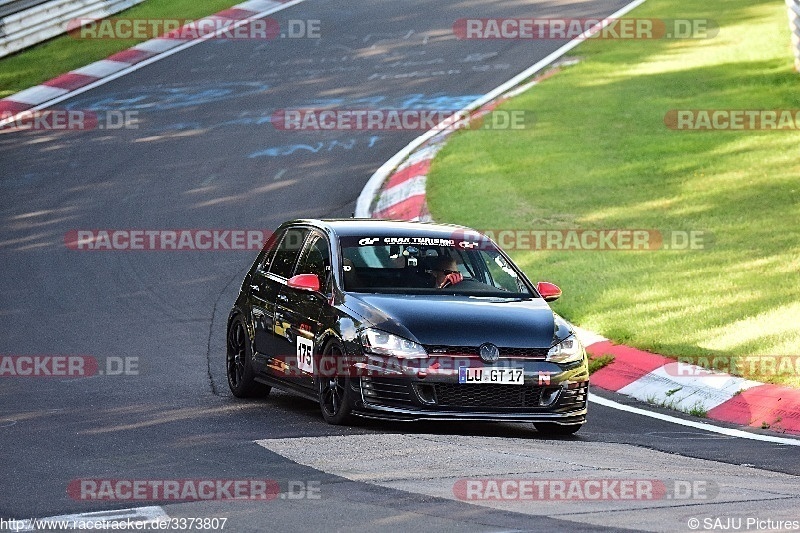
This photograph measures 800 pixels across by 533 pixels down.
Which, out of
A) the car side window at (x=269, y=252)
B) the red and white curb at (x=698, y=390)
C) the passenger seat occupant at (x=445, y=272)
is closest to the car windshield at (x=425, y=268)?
the passenger seat occupant at (x=445, y=272)

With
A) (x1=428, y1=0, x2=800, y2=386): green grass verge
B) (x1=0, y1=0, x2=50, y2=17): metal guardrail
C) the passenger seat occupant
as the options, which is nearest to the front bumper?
the passenger seat occupant

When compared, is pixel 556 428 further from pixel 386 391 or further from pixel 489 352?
pixel 386 391

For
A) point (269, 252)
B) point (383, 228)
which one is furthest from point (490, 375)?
point (269, 252)

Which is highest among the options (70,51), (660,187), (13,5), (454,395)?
(13,5)

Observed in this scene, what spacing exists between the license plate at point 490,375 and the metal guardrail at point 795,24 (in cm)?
1478

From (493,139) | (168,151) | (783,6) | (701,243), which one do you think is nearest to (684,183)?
(701,243)

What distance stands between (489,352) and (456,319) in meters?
0.37

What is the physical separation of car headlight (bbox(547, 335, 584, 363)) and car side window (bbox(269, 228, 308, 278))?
2574mm

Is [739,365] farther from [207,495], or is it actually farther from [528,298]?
[207,495]

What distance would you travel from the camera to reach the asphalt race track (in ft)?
25.5

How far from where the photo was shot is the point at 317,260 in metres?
11.5

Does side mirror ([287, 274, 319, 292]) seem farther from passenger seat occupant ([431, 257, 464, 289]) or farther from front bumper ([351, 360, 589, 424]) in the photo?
front bumper ([351, 360, 589, 424])

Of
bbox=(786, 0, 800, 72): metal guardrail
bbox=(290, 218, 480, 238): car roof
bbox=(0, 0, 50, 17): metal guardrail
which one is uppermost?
bbox=(0, 0, 50, 17): metal guardrail

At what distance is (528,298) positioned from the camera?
36.2ft
